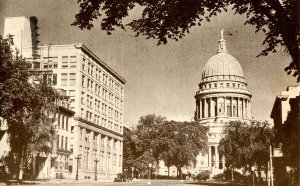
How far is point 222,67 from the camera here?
164 m

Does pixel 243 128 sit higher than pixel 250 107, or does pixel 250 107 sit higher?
pixel 250 107

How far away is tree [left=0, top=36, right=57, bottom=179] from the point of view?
37.6m

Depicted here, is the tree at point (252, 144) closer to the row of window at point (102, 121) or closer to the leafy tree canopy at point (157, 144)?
the row of window at point (102, 121)

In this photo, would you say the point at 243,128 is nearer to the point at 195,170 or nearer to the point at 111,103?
the point at 111,103

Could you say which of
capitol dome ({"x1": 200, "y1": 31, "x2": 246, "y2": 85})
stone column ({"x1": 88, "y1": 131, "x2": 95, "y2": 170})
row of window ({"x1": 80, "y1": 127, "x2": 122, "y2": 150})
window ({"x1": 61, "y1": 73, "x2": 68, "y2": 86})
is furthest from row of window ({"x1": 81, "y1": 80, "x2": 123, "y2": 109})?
capitol dome ({"x1": 200, "y1": 31, "x2": 246, "y2": 85})

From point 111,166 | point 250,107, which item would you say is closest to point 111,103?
point 111,166

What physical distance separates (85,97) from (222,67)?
91.7 m

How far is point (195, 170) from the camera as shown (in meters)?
144

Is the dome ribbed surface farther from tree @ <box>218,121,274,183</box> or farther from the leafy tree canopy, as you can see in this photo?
tree @ <box>218,121,274,183</box>

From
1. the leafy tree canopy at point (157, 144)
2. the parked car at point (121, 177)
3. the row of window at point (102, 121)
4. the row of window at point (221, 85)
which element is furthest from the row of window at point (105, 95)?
the row of window at point (221, 85)

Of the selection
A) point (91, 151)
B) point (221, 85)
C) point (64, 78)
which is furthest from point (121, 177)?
point (221, 85)

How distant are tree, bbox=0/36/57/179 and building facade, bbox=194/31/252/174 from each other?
98.3 metres

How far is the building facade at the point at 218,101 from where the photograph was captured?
5842 inches

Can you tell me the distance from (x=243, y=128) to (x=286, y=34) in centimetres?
6199
